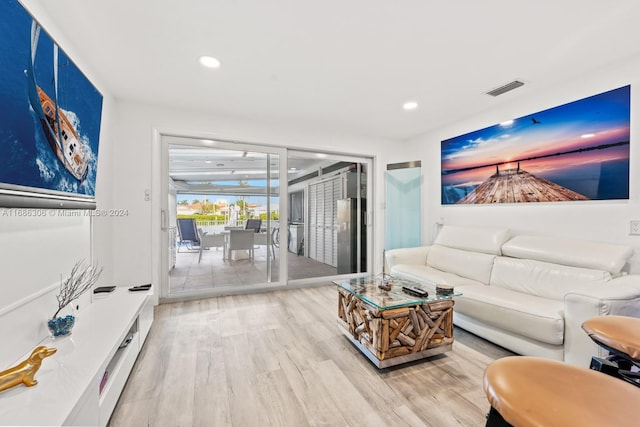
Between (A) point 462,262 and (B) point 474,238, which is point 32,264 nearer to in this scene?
(A) point 462,262

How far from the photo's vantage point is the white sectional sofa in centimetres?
175

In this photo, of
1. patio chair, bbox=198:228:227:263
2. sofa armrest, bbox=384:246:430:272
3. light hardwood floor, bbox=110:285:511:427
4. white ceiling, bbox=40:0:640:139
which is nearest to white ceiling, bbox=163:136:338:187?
white ceiling, bbox=40:0:640:139

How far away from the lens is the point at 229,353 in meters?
2.15

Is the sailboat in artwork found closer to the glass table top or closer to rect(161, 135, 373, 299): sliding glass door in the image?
rect(161, 135, 373, 299): sliding glass door

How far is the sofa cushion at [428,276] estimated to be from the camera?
2.71 metres

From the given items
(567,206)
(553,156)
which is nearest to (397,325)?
(567,206)

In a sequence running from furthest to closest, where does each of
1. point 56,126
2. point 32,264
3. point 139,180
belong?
point 139,180 < point 56,126 < point 32,264

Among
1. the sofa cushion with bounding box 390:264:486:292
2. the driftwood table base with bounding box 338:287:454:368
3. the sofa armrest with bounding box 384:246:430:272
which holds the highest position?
the sofa armrest with bounding box 384:246:430:272

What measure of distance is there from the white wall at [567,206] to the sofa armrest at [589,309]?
0.73 m

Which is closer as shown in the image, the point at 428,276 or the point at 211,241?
the point at 428,276

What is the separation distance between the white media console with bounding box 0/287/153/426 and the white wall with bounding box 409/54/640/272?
12.5ft

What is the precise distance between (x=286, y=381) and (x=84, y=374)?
1.11m

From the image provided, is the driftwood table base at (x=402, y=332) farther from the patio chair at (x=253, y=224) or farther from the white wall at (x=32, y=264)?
the patio chair at (x=253, y=224)

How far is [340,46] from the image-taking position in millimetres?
2131
